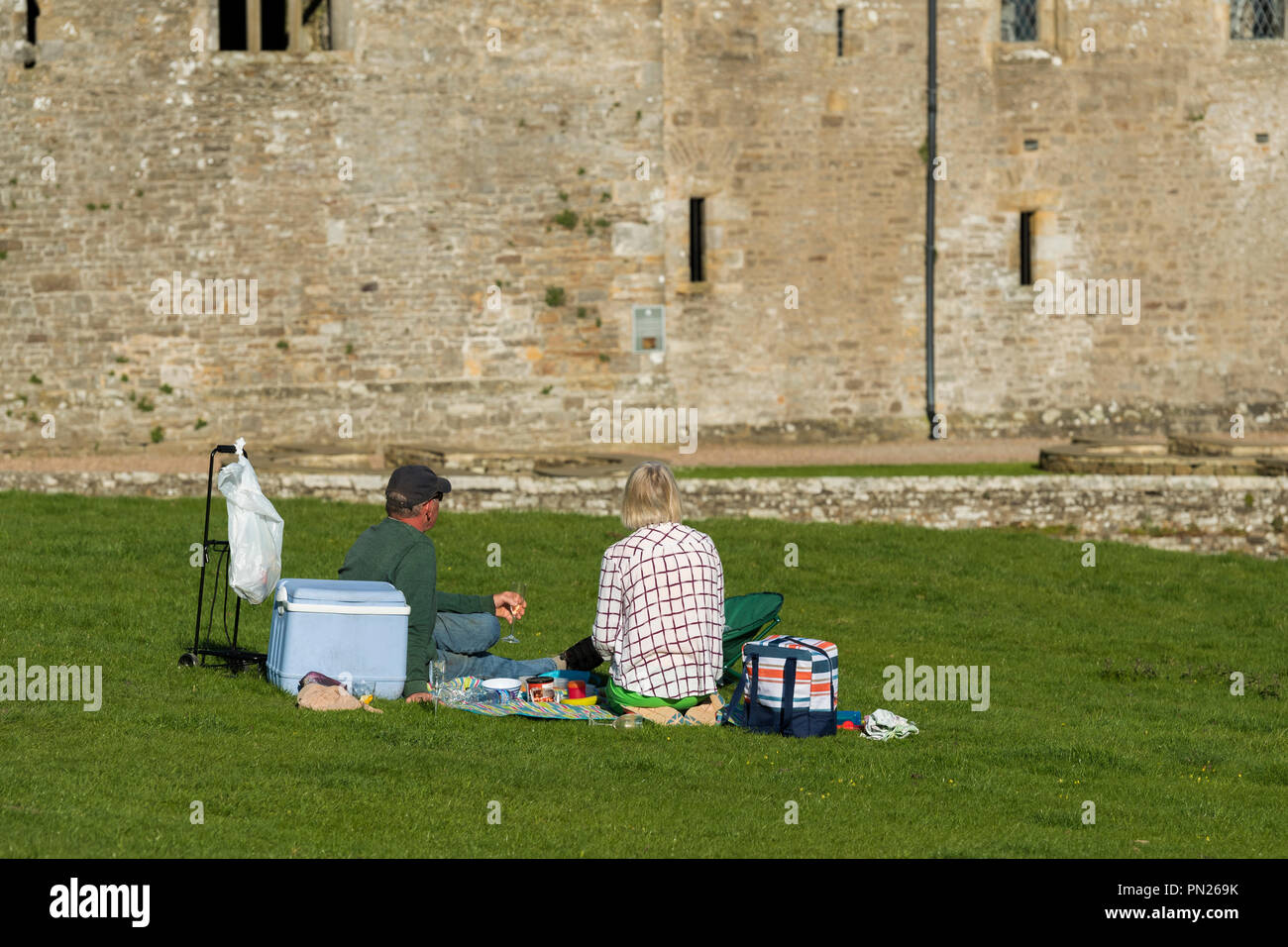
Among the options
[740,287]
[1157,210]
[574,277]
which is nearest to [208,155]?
[574,277]

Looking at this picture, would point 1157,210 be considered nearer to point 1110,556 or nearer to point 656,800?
point 1110,556

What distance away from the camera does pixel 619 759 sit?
25.4 ft

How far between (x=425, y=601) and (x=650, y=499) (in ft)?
4.32

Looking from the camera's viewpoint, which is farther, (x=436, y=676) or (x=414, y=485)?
(x=436, y=676)

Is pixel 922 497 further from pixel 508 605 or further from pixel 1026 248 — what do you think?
pixel 508 605

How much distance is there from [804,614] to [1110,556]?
508 cm

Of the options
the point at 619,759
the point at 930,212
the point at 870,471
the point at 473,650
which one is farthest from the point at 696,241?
the point at 619,759

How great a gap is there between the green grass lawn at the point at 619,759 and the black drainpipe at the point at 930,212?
1194 centimetres

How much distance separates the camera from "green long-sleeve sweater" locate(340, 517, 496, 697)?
28.5ft

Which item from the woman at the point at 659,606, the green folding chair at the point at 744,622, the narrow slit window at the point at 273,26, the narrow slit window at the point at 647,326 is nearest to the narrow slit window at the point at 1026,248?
the narrow slit window at the point at 647,326

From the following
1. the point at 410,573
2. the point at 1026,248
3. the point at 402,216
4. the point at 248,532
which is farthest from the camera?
the point at 1026,248

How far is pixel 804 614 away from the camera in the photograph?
45.1 ft

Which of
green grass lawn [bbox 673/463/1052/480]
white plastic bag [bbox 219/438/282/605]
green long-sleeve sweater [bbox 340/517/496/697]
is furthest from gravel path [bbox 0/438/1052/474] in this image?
green long-sleeve sweater [bbox 340/517/496/697]

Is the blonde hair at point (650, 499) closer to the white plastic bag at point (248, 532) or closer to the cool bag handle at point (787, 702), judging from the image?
the cool bag handle at point (787, 702)
